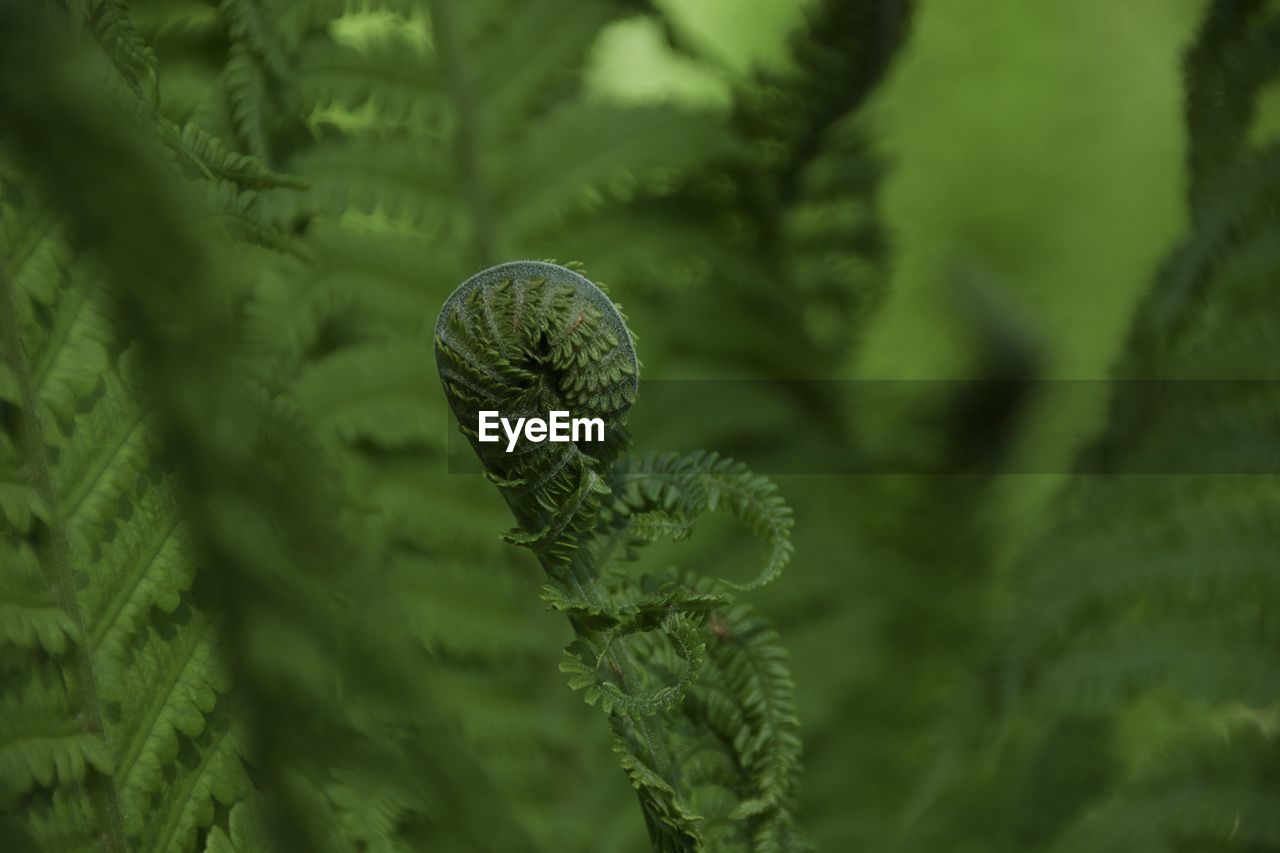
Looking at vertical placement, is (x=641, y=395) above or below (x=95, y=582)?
Answer: above

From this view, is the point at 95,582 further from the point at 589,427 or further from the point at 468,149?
the point at 468,149

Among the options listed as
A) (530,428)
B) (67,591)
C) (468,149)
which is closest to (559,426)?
(530,428)

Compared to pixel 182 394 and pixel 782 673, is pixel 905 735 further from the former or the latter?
pixel 182 394

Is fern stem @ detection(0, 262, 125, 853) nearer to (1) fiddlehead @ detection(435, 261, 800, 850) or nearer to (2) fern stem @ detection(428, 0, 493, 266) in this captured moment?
(1) fiddlehead @ detection(435, 261, 800, 850)

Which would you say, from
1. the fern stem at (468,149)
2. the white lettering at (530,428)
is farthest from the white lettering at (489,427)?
the fern stem at (468,149)

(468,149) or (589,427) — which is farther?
(468,149)

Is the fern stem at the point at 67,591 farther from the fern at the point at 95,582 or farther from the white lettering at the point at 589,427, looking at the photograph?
the white lettering at the point at 589,427

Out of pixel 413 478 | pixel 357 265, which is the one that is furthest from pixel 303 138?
pixel 413 478
